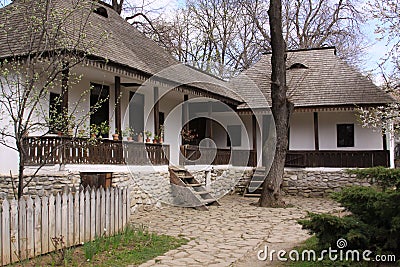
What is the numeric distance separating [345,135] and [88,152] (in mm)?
11794

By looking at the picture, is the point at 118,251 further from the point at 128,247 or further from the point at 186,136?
the point at 186,136

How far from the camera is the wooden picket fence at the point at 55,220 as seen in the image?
617 cm

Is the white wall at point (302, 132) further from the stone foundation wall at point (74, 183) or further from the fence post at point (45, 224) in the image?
the fence post at point (45, 224)

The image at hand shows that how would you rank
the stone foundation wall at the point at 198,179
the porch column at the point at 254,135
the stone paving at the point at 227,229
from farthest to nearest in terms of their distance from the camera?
1. the porch column at the point at 254,135
2. the stone foundation wall at the point at 198,179
3. the stone paving at the point at 227,229

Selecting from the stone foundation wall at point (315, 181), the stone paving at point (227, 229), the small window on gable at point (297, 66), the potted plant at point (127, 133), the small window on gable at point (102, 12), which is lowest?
the stone paving at point (227, 229)

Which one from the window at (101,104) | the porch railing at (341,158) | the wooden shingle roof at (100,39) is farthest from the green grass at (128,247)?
the porch railing at (341,158)

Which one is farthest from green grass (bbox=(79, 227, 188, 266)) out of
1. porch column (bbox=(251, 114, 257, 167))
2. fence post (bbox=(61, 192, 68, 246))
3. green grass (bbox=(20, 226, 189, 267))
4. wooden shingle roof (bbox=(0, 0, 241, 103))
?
porch column (bbox=(251, 114, 257, 167))

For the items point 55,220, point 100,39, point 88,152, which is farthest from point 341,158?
point 55,220

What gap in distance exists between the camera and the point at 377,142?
17969 millimetres

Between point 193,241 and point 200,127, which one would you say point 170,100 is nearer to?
point 200,127

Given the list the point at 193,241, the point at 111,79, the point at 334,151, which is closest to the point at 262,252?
the point at 193,241

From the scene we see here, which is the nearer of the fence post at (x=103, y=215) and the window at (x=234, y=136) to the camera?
the fence post at (x=103, y=215)

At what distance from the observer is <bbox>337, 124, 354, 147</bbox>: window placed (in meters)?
18.4

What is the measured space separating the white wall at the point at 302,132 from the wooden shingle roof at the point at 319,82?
3.79 ft
